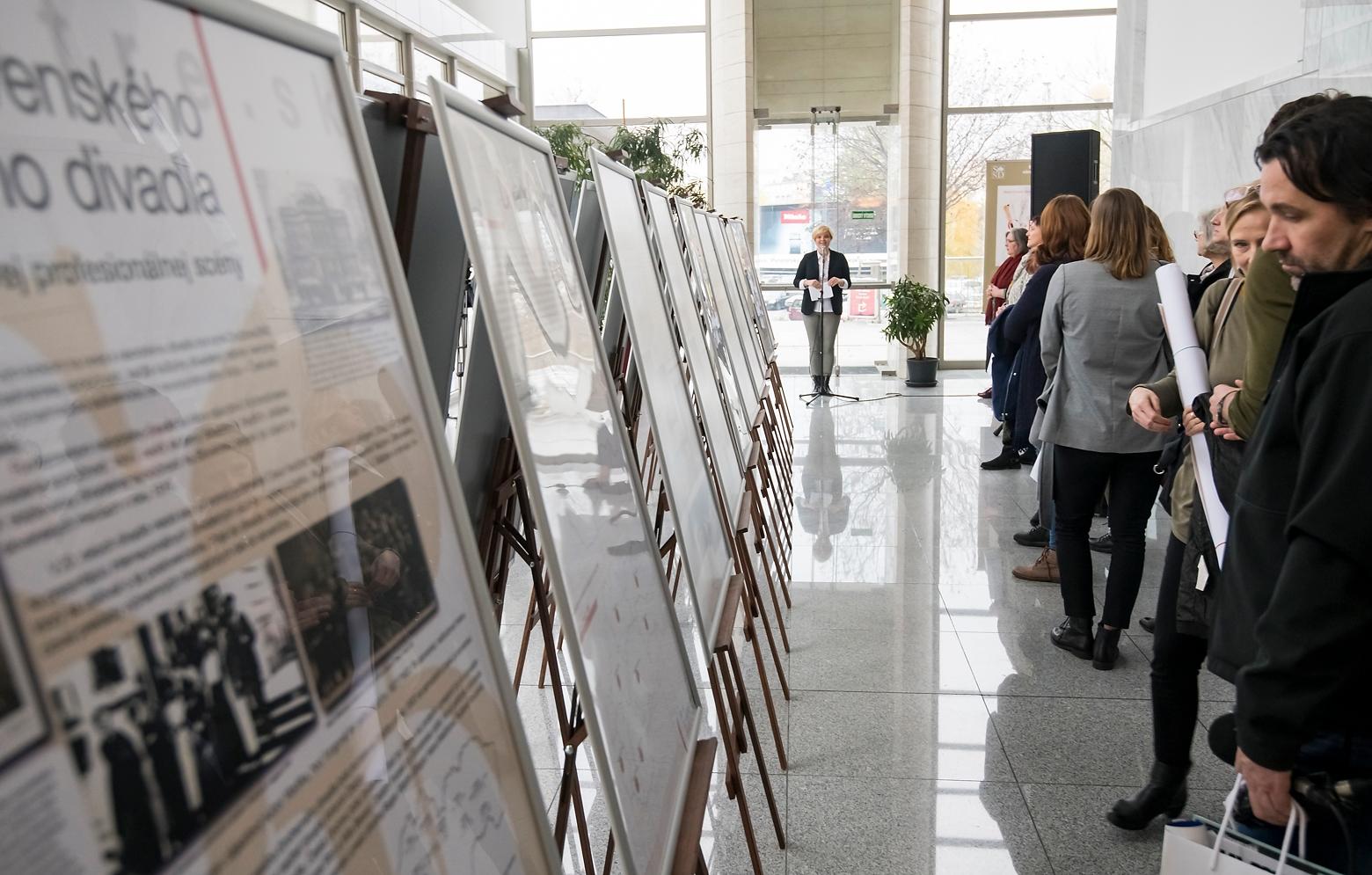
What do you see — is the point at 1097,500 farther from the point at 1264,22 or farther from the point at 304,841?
the point at 304,841

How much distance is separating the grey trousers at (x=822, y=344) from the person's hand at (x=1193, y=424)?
8.70 m

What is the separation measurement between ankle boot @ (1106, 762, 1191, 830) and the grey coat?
→ 128 cm

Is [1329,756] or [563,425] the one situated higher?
[563,425]

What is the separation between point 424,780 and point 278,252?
436mm

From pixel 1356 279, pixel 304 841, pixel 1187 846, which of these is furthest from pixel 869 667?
pixel 304 841

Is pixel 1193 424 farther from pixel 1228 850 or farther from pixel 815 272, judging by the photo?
pixel 815 272

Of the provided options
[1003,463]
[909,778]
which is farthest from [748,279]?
[909,778]

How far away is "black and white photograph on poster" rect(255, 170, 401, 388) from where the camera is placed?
31.5 inches

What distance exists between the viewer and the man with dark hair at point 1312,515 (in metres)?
1.35

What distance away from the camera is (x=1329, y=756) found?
1.52m

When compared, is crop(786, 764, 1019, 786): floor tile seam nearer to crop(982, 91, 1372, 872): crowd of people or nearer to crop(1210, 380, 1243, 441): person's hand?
crop(982, 91, 1372, 872): crowd of people

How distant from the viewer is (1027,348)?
18.2 ft

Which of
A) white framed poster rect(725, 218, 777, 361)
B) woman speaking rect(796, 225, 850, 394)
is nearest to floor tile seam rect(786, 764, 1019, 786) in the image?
white framed poster rect(725, 218, 777, 361)

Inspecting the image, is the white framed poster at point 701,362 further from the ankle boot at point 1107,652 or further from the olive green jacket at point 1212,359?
the ankle boot at point 1107,652
